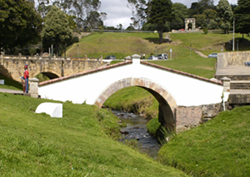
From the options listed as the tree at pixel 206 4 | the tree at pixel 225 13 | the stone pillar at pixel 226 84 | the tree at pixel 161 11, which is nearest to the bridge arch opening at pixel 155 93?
the stone pillar at pixel 226 84

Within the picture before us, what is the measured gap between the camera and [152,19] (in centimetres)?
6712

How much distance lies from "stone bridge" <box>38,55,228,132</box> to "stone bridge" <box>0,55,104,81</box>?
2062cm

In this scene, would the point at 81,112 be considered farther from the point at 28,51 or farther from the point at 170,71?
the point at 28,51

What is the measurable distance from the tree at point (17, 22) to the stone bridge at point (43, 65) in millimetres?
2048

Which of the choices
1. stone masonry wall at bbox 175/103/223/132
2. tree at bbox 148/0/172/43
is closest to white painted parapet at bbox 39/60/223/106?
stone masonry wall at bbox 175/103/223/132

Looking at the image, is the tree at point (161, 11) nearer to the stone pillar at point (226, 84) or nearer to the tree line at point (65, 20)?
the tree line at point (65, 20)

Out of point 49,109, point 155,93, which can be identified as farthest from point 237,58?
point 49,109

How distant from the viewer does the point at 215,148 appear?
12281mm

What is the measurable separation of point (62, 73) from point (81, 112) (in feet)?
78.8

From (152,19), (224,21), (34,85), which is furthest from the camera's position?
(224,21)

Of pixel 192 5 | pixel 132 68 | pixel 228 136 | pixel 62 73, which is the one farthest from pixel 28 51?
pixel 192 5

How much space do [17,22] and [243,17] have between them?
40.9 meters

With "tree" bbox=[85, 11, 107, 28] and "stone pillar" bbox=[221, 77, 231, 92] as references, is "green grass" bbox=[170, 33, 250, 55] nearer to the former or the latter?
"tree" bbox=[85, 11, 107, 28]

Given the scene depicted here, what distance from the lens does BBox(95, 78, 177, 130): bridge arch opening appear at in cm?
1527
